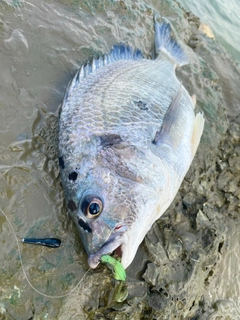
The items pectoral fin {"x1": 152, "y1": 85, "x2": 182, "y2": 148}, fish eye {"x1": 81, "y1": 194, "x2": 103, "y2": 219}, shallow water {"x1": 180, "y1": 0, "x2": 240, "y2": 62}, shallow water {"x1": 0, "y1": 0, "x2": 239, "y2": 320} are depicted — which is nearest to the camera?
fish eye {"x1": 81, "y1": 194, "x2": 103, "y2": 219}

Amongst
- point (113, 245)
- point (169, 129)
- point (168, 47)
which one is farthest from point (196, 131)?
point (168, 47)

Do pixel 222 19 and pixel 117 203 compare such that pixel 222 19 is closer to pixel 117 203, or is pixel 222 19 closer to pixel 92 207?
pixel 117 203

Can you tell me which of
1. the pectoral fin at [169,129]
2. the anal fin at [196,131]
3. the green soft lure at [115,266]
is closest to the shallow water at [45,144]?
the green soft lure at [115,266]

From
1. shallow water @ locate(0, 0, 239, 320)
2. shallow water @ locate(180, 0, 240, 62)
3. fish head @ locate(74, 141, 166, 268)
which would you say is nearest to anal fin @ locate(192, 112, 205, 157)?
shallow water @ locate(0, 0, 239, 320)

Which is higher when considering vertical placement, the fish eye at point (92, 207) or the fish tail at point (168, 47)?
the fish tail at point (168, 47)

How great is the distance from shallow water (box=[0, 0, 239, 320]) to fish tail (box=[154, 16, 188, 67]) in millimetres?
255

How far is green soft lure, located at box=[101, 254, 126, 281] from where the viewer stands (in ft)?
9.49

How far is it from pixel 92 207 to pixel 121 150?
660mm

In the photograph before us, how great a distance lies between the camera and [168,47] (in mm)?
5711

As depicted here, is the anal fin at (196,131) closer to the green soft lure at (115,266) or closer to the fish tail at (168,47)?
the fish tail at (168,47)

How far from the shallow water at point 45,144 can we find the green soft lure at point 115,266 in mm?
250

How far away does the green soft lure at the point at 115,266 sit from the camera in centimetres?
289

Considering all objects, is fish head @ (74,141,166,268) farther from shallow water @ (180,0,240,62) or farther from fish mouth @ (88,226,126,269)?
shallow water @ (180,0,240,62)

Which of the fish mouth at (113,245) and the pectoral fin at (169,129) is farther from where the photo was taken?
the pectoral fin at (169,129)
